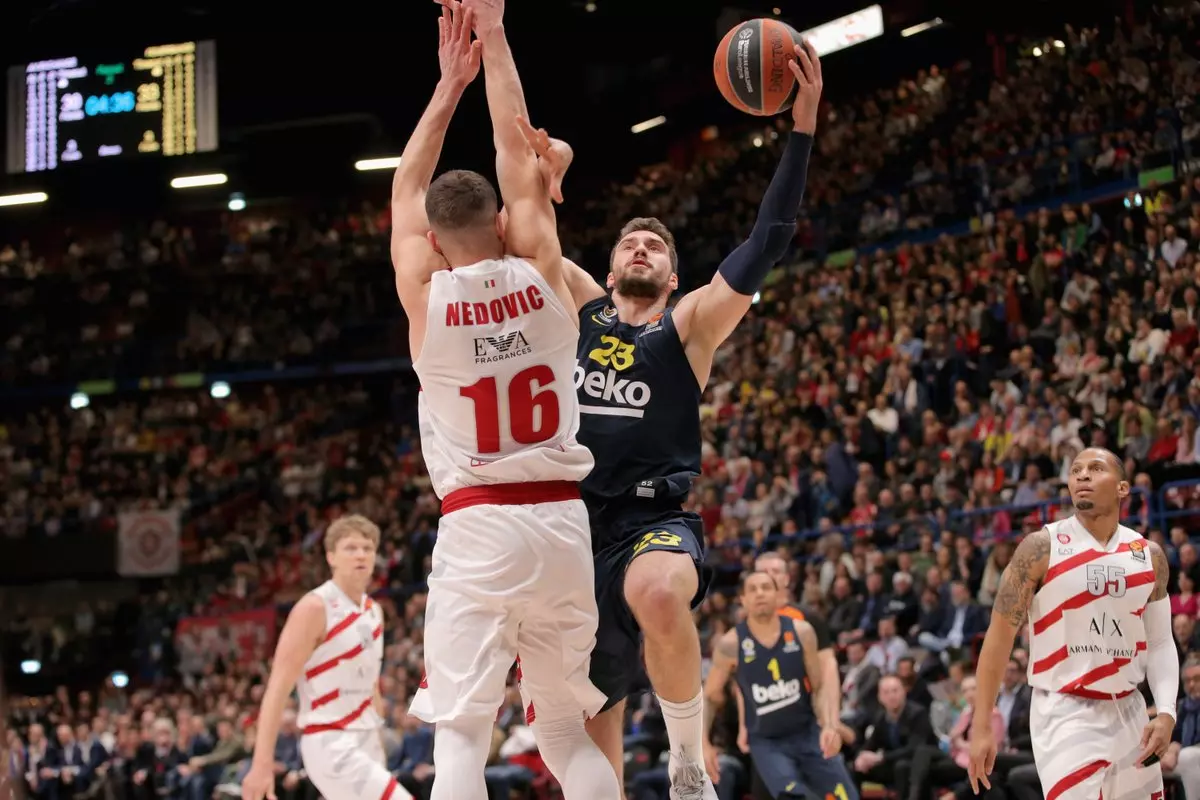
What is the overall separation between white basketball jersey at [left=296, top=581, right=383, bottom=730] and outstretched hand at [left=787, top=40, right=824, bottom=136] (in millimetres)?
4321

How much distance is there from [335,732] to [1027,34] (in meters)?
18.9

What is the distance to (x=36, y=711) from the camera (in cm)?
2128

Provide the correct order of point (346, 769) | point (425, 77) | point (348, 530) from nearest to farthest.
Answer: point (346, 769), point (348, 530), point (425, 77)

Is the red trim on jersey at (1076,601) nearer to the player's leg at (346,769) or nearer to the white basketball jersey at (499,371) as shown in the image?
the white basketball jersey at (499,371)

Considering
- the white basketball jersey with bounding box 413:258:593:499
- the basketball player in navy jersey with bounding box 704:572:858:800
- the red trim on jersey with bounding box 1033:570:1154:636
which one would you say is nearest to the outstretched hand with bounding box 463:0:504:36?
the white basketball jersey with bounding box 413:258:593:499

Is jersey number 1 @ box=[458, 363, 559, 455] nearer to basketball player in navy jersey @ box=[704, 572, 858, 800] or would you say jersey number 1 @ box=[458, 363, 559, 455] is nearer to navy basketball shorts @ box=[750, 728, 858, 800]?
basketball player in navy jersey @ box=[704, 572, 858, 800]

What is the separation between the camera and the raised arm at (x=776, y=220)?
545 centimetres

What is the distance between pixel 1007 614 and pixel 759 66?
286 centimetres

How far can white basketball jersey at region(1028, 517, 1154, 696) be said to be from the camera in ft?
22.0

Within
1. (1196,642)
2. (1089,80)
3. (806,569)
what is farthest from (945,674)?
(1089,80)

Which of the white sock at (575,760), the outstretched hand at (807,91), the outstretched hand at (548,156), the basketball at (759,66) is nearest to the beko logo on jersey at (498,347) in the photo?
the outstretched hand at (548,156)

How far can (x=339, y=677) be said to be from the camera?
27.4 ft

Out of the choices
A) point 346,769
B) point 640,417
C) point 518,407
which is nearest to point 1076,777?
point 640,417

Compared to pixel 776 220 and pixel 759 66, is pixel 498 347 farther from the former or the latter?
pixel 759 66
